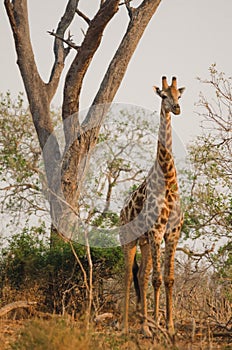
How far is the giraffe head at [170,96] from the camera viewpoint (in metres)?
8.25

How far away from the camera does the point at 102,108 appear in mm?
12719

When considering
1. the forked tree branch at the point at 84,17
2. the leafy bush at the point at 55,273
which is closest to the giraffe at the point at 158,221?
the leafy bush at the point at 55,273

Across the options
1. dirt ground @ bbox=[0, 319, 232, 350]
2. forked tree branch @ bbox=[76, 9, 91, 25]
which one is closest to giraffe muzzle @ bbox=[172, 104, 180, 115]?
dirt ground @ bbox=[0, 319, 232, 350]

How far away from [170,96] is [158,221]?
61.3 inches

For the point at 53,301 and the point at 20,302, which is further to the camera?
the point at 53,301

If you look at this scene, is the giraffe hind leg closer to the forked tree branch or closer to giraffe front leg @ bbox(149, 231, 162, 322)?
giraffe front leg @ bbox(149, 231, 162, 322)

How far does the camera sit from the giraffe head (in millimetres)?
8246

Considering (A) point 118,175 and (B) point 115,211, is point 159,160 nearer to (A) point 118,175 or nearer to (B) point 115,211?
(B) point 115,211

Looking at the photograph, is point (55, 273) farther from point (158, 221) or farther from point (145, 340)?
point (145, 340)

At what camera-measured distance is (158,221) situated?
8484mm

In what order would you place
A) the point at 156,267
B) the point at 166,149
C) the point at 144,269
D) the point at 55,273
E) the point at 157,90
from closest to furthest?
1. the point at 156,267
2. the point at 157,90
3. the point at 166,149
4. the point at 144,269
5. the point at 55,273

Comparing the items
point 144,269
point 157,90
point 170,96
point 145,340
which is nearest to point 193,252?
point 144,269

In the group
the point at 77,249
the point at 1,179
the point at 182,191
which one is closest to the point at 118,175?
the point at 182,191

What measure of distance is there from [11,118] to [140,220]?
9.23 meters
